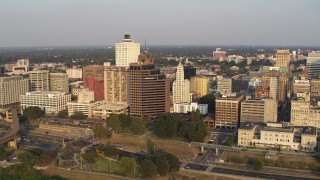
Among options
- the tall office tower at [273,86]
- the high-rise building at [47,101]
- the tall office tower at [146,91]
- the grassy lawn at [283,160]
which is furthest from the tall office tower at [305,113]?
the high-rise building at [47,101]

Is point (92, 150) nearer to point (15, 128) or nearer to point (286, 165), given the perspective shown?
point (15, 128)

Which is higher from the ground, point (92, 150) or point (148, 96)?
point (148, 96)

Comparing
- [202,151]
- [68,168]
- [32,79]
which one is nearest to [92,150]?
[68,168]

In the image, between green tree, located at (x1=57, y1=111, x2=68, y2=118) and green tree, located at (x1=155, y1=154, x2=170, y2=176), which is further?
green tree, located at (x1=57, y1=111, x2=68, y2=118)

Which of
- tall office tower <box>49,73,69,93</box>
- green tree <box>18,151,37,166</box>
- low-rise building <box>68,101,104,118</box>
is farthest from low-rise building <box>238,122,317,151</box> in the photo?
tall office tower <box>49,73,69,93</box>

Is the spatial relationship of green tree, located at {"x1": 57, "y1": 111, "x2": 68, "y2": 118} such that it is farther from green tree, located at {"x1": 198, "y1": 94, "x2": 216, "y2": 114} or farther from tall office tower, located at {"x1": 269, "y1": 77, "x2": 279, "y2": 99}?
tall office tower, located at {"x1": 269, "y1": 77, "x2": 279, "y2": 99}
